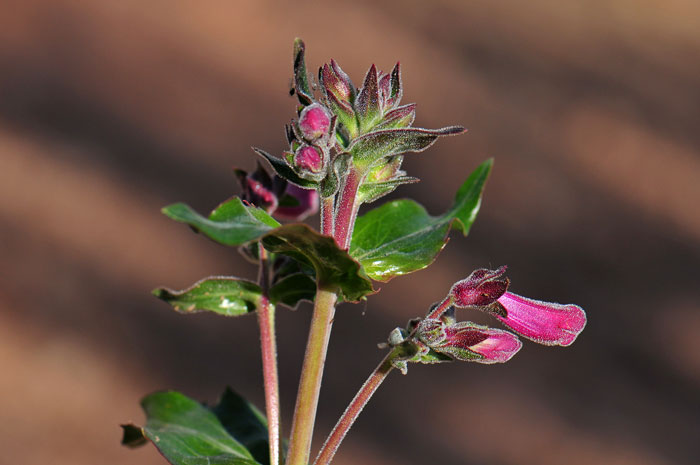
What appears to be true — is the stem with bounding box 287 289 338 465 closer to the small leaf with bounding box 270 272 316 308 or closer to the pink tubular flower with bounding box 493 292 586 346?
the small leaf with bounding box 270 272 316 308

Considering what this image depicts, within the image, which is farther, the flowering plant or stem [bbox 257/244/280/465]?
stem [bbox 257/244/280/465]

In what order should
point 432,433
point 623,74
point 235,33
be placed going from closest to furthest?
1. point 432,433
2. point 235,33
3. point 623,74

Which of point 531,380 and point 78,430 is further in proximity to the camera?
point 531,380

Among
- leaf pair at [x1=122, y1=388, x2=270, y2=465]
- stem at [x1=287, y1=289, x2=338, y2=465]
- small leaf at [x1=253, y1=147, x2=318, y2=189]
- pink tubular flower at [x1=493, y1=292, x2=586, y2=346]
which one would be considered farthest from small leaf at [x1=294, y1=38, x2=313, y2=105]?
leaf pair at [x1=122, y1=388, x2=270, y2=465]

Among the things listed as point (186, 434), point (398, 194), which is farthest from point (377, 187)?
point (398, 194)

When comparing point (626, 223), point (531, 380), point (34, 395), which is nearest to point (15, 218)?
point (34, 395)

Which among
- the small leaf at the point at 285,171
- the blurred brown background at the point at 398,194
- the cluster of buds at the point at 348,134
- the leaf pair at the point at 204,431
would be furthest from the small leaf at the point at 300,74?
the blurred brown background at the point at 398,194

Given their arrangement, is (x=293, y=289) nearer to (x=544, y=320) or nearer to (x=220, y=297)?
(x=220, y=297)

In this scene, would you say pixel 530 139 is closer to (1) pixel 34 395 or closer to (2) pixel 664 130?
(2) pixel 664 130
